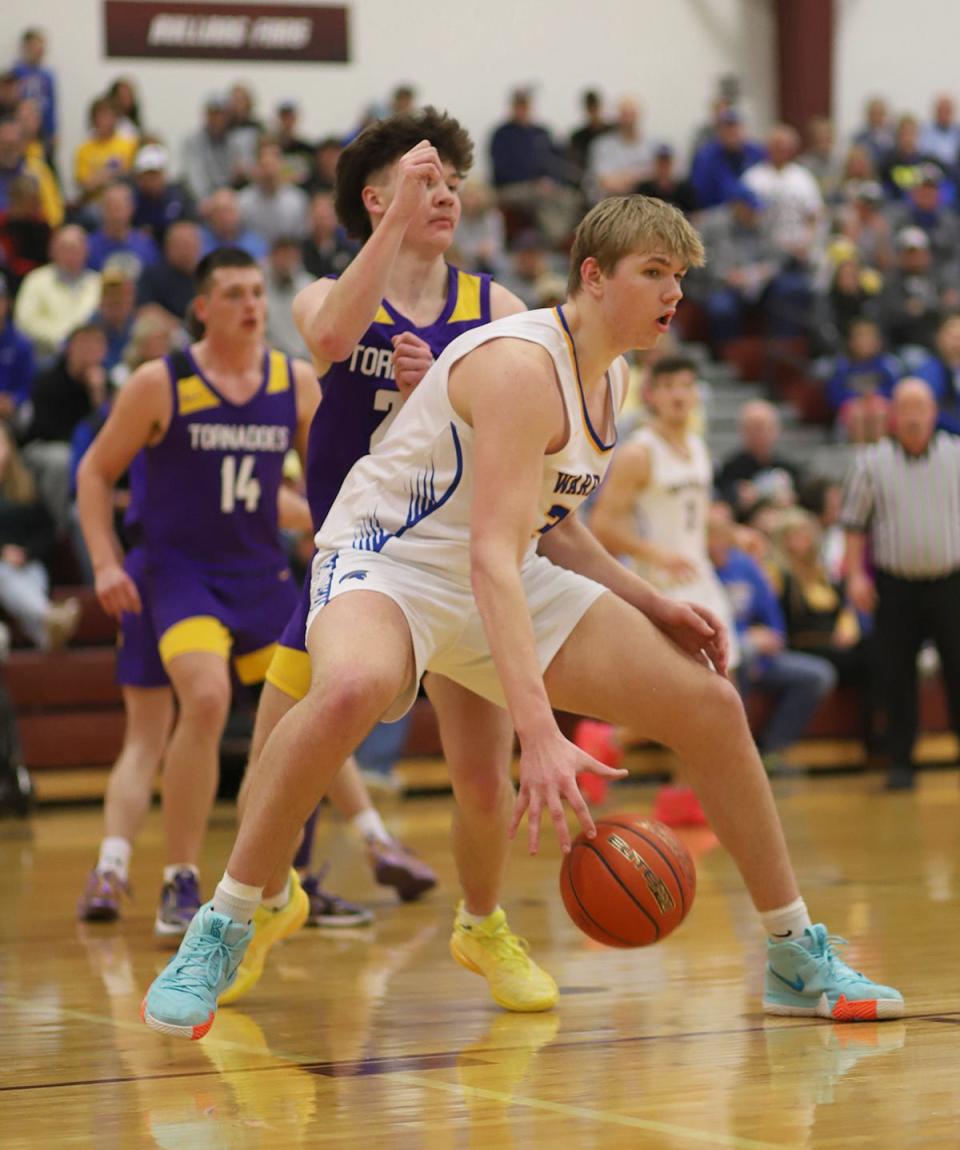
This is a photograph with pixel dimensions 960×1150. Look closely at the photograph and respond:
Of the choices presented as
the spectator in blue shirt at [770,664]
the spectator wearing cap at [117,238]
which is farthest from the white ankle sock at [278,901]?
the spectator wearing cap at [117,238]

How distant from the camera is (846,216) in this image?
17.7 metres

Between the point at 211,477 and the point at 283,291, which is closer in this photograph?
the point at 211,477

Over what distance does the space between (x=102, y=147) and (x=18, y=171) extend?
133 cm

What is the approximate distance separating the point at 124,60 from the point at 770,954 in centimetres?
1455

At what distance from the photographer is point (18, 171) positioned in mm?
14133

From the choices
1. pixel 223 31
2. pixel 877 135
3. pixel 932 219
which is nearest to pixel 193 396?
pixel 223 31

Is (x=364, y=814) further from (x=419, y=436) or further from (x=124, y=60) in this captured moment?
(x=124, y=60)

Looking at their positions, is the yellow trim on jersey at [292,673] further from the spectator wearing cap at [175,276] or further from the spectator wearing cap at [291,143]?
the spectator wearing cap at [291,143]

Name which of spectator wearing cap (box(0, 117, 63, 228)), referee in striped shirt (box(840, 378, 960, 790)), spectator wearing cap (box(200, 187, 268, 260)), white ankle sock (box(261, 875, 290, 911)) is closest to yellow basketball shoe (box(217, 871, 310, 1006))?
white ankle sock (box(261, 875, 290, 911))

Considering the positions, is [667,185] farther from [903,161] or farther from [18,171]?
[18,171]

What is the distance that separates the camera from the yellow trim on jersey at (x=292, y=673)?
4289 mm

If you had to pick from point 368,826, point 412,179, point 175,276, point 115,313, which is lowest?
point 368,826

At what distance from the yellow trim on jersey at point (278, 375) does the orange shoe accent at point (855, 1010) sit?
106 inches

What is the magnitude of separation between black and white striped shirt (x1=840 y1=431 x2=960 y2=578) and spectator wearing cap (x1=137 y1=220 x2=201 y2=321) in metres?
4.63
